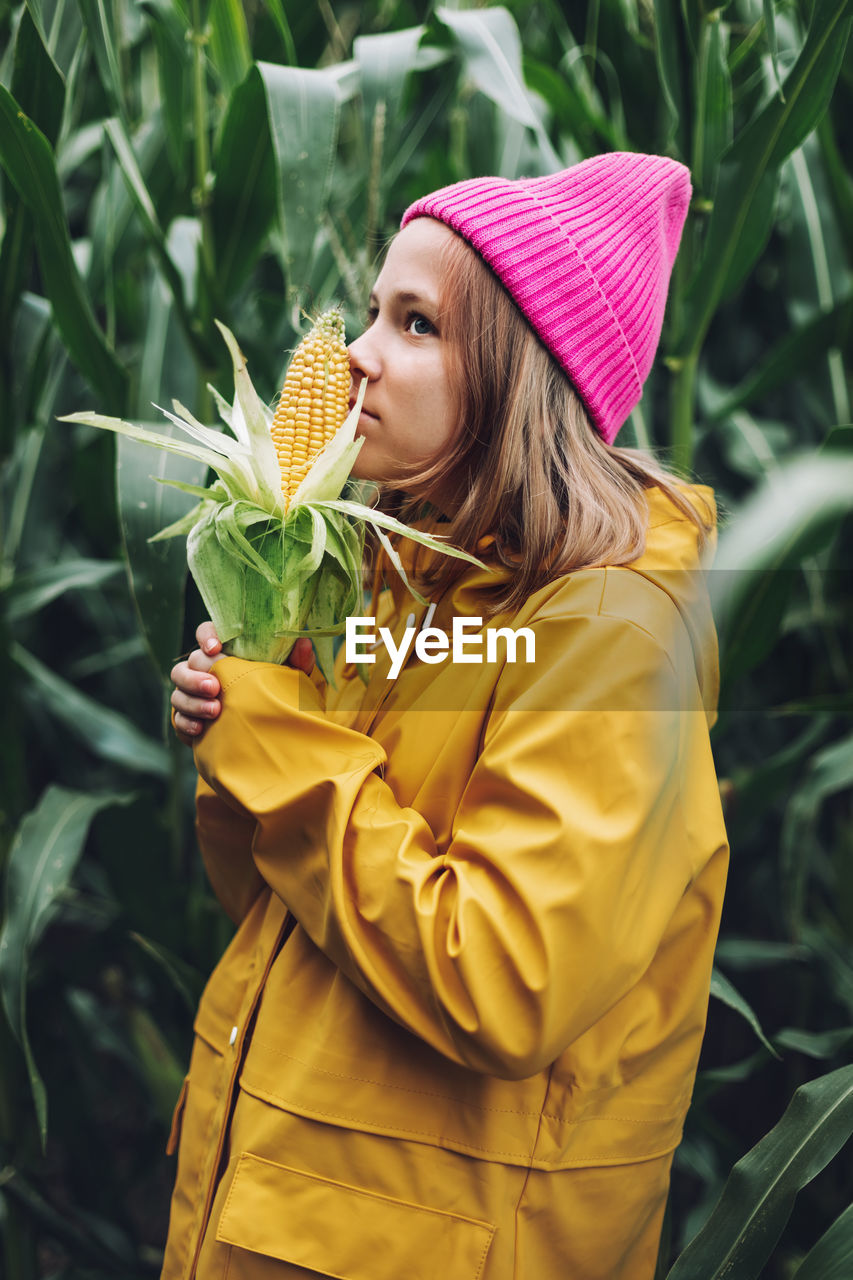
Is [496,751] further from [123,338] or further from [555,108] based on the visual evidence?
[123,338]

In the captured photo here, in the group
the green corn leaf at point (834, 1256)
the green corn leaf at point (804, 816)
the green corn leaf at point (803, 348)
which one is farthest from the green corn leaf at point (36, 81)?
the green corn leaf at point (834, 1256)

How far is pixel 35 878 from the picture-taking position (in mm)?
1137

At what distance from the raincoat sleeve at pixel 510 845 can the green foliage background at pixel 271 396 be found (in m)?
0.33

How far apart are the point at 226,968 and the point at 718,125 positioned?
1062mm

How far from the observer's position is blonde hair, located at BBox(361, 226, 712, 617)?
789mm

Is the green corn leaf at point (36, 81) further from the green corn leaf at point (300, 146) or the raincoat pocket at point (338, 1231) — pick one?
the raincoat pocket at point (338, 1231)

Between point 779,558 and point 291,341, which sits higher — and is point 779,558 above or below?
below

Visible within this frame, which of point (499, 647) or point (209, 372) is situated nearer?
point (499, 647)

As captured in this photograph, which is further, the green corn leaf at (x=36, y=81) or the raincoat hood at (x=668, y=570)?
the green corn leaf at (x=36, y=81)

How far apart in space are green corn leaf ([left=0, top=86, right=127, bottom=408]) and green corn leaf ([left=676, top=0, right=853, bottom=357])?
0.70m

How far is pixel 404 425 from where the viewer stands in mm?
830

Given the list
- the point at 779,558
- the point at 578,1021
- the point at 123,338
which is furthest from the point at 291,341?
the point at 578,1021

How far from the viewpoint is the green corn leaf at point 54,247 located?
96 centimetres

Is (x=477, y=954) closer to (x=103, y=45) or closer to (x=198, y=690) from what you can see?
(x=198, y=690)
